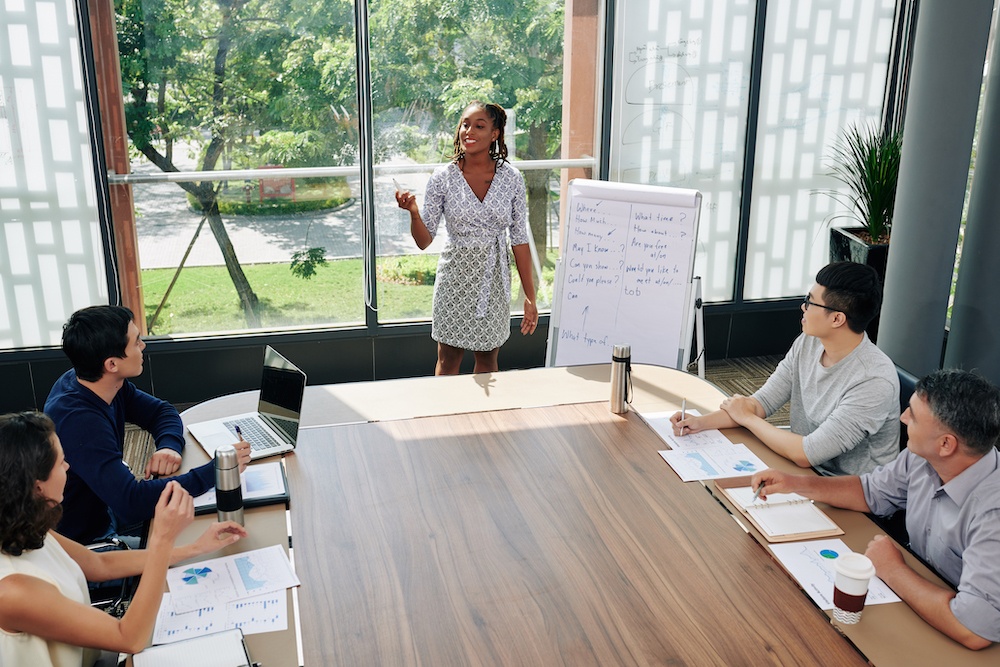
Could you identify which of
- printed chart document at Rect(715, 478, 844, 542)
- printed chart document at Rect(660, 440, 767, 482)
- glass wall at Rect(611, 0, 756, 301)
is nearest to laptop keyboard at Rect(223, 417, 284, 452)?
printed chart document at Rect(660, 440, 767, 482)

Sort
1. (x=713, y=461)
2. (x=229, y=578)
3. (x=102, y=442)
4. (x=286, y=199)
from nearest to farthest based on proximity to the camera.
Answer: (x=229, y=578)
(x=102, y=442)
(x=713, y=461)
(x=286, y=199)

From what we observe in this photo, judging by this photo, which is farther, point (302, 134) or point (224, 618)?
point (302, 134)

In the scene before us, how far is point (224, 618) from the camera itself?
6.72 feet

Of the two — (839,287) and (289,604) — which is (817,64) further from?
(289,604)

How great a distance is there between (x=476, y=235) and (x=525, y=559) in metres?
2.13

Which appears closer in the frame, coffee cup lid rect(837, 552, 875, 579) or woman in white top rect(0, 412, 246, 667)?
woman in white top rect(0, 412, 246, 667)

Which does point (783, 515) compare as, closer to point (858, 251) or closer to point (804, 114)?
point (858, 251)

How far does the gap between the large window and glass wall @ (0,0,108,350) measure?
25cm

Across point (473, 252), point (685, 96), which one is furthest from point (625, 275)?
point (685, 96)

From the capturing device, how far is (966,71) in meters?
4.11

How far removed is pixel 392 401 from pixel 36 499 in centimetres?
149

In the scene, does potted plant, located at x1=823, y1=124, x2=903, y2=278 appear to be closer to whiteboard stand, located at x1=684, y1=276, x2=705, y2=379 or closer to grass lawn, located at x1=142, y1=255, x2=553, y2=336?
whiteboard stand, located at x1=684, y1=276, x2=705, y2=379

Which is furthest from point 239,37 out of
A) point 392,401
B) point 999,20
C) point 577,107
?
point 999,20

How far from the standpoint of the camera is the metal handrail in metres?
4.73
